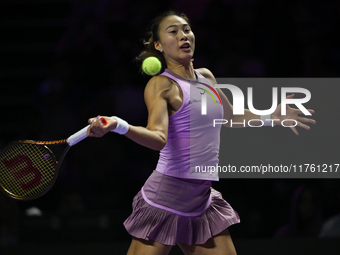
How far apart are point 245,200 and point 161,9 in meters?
2.16

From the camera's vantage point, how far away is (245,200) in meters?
3.48

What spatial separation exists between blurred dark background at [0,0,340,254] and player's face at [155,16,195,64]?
0.97m

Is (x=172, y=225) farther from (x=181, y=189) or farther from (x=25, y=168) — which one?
(x=25, y=168)

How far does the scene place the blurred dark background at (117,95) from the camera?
320cm

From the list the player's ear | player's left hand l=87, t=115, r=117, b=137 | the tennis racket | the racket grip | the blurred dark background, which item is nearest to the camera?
player's left hand l=87, t=115, r=117, b=137

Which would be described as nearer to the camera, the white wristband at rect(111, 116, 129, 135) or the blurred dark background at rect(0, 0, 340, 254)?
the white wristband at rect(111, 116, 129, 135)

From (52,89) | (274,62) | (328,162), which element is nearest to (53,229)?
(52,89)

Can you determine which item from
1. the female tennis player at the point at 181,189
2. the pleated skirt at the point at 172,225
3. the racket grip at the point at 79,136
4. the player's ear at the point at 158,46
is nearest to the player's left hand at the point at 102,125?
the racket grip at the point at 79,136

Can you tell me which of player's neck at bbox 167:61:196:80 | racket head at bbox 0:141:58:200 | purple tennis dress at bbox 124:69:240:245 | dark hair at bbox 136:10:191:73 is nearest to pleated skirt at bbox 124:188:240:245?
purple tennis dress at bbox 124:69:240:245

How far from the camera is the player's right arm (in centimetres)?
177

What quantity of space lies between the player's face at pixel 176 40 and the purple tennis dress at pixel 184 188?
0.14m

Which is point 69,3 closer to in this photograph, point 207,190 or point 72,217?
point 72,217

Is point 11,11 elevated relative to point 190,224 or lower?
elevated

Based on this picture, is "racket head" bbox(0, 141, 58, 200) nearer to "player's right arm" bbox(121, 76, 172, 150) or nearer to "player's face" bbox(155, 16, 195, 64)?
"player's right arm" bbox(121, 76, 172, 150)
